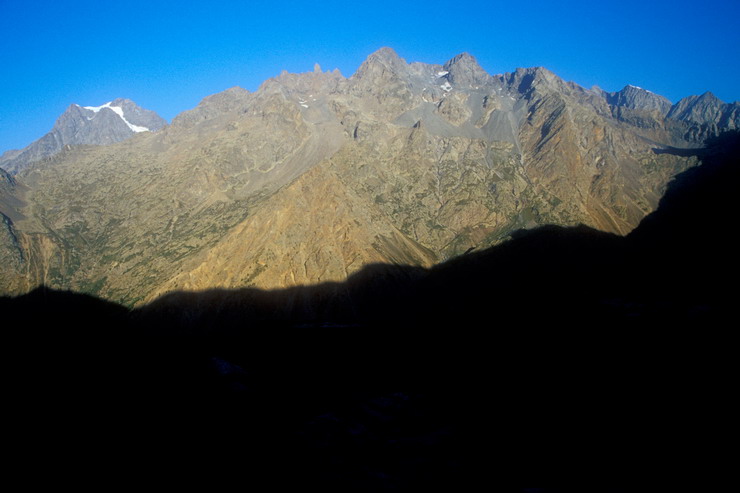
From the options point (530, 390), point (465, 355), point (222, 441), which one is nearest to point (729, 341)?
point (530, 390)

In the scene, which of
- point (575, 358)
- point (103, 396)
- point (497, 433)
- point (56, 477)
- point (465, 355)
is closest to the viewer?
point (56, 477)

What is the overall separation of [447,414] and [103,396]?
171 feet

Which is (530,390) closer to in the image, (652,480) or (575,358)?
(575,358)

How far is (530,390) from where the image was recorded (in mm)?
64500

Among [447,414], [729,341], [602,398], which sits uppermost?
[729,341]

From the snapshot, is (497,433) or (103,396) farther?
(103,396)

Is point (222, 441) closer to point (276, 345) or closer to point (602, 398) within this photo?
point (602, 398)

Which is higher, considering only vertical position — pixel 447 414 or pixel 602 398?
pixel 602 398

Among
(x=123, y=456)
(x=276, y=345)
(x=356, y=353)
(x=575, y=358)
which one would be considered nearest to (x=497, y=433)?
(x=575, y=358)

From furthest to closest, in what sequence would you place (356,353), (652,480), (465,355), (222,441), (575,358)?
1. (356,353)
2. (465,355)
3. (575,358)
4. (222,441)
5. (652,480)

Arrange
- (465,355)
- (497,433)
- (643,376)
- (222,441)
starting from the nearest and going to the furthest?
(222,441) → (497,433) → (643,376) → (465,355)

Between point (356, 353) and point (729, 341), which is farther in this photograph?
point (356, 353)

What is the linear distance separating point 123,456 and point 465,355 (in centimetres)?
7850

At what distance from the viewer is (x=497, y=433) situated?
5209cm
